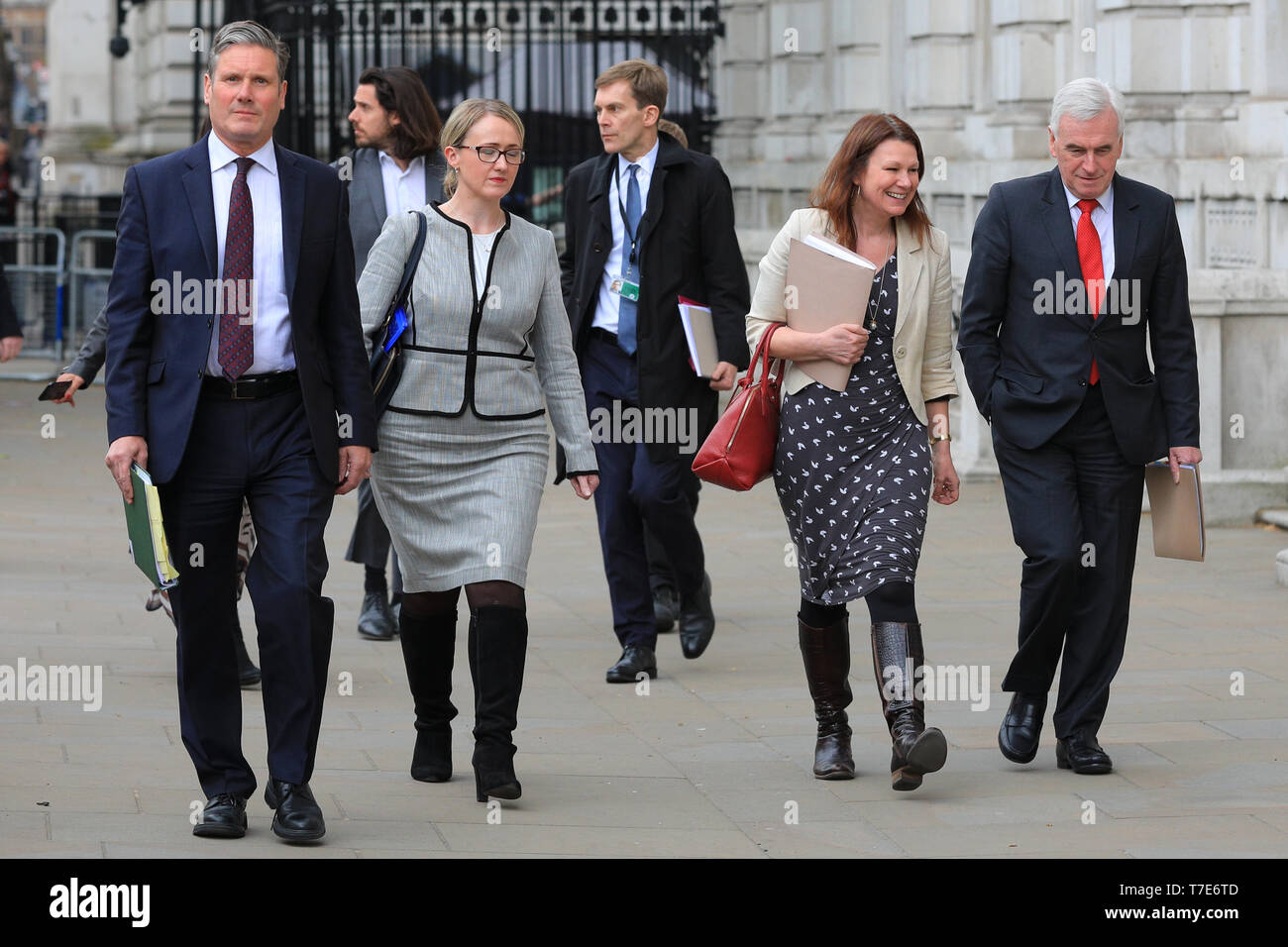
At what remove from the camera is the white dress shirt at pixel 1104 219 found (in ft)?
20.2

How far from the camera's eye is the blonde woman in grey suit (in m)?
5.81

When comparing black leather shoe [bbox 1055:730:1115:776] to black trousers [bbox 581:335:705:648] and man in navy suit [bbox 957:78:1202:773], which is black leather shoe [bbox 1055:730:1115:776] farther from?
black trousers [bbox 581:335:705:648]

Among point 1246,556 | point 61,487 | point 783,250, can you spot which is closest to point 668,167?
point 783,250

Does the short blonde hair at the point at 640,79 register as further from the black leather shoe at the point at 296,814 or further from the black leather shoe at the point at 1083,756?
the black leather shoe at the point at 296,814

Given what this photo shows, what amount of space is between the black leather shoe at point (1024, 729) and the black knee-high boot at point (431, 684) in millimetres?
1542

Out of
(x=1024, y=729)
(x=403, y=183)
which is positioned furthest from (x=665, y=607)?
(x=1024, y=729)

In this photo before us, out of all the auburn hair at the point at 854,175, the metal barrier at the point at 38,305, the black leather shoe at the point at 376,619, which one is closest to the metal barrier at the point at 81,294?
the metal barrier at the point at 38,305

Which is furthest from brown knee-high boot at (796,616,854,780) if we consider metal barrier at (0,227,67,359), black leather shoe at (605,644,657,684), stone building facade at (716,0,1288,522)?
metal barrier at (0,227,67,359)

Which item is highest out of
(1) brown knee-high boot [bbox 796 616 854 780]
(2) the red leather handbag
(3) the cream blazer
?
(3) the cream blazer

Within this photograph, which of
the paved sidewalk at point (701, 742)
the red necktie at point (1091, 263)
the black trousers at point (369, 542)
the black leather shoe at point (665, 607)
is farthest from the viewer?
the black leather shoe at point (665, 607)

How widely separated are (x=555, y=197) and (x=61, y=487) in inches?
329

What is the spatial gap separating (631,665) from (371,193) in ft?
6.61

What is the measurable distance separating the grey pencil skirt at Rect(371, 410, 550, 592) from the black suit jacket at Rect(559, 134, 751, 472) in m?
1.85
